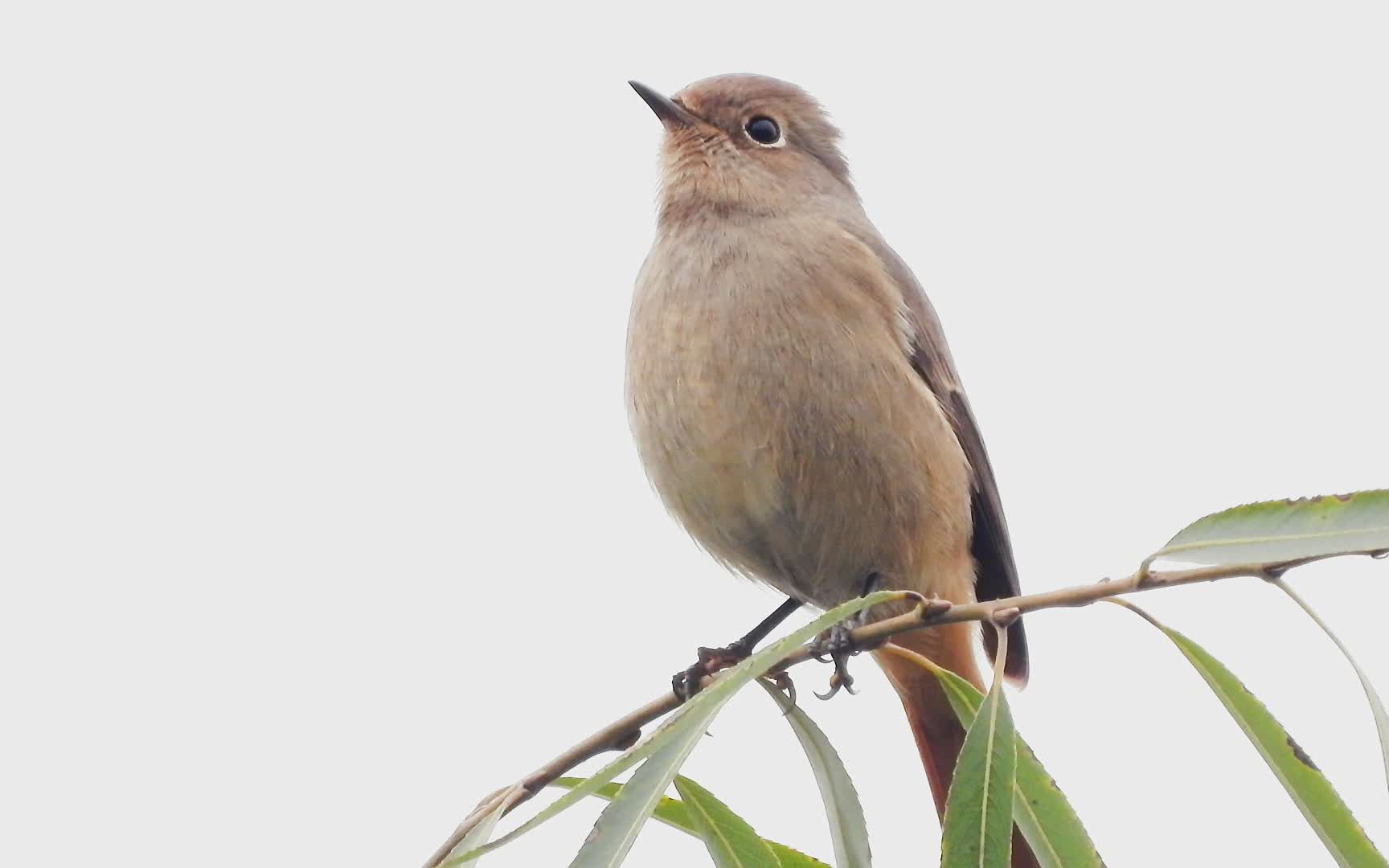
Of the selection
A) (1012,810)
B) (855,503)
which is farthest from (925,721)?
(1012,810)

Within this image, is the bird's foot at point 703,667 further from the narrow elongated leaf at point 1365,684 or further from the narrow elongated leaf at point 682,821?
the narrow elongated leaf at point 1365,684

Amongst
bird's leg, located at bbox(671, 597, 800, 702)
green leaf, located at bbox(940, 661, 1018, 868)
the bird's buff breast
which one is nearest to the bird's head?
the bird's buff breast

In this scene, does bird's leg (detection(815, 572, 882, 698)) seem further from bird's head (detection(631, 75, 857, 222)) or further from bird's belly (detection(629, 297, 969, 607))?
bird's head (detection(631, 75, 857, 222))

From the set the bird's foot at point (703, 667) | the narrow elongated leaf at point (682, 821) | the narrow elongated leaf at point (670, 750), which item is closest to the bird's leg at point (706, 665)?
the bird's foot at point (703, 667)

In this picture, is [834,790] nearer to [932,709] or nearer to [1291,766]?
[1291,766]

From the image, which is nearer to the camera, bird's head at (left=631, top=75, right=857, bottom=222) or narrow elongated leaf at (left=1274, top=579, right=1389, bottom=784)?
narrow elongated leaf at (left=1274, top=579, right=1389, bottom=784)

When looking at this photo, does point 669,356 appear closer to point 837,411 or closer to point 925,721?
point 837,411

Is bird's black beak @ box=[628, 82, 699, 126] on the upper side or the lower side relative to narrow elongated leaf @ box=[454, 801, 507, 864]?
upper
